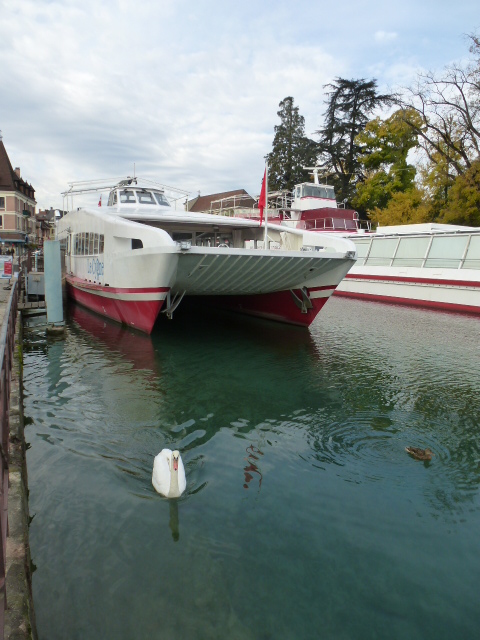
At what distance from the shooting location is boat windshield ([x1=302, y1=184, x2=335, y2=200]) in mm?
32188

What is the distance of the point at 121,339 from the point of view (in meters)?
11.4

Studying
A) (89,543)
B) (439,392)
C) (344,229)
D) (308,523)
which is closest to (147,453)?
(89,543)

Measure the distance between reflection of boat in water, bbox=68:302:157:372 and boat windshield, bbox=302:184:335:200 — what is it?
21297 mm

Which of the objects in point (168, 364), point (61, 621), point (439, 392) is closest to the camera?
point (61, 621)

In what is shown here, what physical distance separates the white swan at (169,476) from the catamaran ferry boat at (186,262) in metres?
5.36

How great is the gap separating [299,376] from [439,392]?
7.98ft

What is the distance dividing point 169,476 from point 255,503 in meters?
0.87

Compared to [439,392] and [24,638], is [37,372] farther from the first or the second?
[439,392]

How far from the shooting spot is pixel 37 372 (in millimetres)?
8516

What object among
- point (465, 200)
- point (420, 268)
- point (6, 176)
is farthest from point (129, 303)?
point (6, 176)

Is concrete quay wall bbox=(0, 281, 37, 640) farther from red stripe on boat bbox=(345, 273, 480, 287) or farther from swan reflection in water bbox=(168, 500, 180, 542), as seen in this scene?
red stripe on boat bbox=(345, 273, 480, 287)

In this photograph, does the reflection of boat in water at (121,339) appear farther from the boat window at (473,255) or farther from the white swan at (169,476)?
the boat window at (473,255)

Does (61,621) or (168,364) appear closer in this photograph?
(61,621)

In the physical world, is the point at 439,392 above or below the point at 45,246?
below
